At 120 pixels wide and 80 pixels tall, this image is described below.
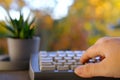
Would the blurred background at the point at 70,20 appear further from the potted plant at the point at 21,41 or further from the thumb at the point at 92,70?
the thumb at the point at 92,70

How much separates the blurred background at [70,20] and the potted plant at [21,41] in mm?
233

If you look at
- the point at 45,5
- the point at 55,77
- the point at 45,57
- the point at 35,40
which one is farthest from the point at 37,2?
the point at 55,77

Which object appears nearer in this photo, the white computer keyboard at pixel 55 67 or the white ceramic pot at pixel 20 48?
the white computer keyboard at pixel 55 67

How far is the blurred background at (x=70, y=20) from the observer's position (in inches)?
43.3

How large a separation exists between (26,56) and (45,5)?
349mm

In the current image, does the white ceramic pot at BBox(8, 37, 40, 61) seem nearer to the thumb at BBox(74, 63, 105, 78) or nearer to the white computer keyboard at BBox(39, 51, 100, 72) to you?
the white computer keyboard at BBox(39, 51, 100, 72)

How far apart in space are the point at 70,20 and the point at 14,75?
50cm

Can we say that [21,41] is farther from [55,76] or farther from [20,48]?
[55,76]

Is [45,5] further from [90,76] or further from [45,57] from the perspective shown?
[90,76]

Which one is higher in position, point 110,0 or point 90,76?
point 110,0

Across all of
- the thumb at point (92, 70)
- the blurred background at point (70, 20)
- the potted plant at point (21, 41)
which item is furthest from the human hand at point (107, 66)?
the blurred background at point (70, 20)

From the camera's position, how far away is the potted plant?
2.70 feet

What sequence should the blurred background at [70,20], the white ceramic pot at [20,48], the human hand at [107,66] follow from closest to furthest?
the human hand at [107,66]
the white ceramic pot at [20,48]
the blurred background at [70,20]

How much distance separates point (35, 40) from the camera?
2.79ft
